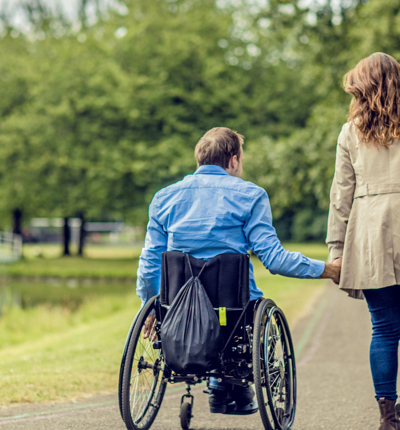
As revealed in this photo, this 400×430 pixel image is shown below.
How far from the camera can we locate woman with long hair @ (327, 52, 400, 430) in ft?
10.7

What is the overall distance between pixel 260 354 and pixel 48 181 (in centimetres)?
2615

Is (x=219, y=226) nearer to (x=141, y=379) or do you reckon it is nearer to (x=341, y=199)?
(x=341, y=199)

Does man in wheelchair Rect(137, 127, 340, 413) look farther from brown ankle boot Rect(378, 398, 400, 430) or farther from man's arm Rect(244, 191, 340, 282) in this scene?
brown ankle boot Rect(378, 398, 400, 430)

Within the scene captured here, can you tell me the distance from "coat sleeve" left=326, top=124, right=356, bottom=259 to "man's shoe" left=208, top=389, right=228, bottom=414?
0.95 m

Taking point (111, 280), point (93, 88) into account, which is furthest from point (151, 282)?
point (93, 88)

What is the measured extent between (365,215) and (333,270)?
1.08ft

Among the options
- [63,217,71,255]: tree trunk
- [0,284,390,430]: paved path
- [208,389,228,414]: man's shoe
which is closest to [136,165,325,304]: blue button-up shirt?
[208,389,228,414]: man's shoe

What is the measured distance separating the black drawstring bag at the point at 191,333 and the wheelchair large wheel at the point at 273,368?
0.67 feet

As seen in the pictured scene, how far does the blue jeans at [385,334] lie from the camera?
331 centimetres

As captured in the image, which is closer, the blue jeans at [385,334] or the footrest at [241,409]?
the blue jeans at [385,334]

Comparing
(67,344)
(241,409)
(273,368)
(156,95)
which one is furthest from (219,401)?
(156,95)

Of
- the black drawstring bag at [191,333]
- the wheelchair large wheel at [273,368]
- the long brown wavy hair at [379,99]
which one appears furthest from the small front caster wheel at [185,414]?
the long brown wavy hair at [379,99]

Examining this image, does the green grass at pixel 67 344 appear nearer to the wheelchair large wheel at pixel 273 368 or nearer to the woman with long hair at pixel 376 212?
the wheelchair large wheel at pixel 273 368

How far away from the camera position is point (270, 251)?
3299 millimetres
